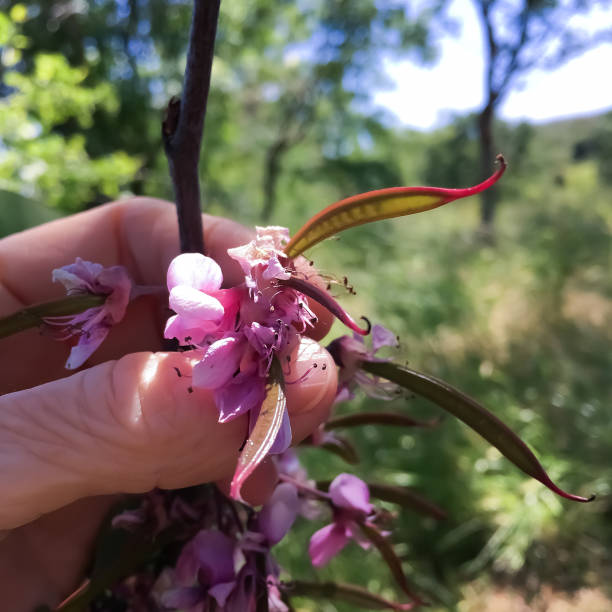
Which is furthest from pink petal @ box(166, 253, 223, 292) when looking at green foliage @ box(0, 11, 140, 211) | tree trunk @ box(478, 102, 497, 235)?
tree trunk @ box(478, 102, 497, 235)

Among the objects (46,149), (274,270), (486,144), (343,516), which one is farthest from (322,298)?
(486,144)

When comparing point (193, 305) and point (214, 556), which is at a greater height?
point (193, 305)

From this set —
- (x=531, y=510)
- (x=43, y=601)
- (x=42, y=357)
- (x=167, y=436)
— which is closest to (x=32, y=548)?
(x=43, y=601)

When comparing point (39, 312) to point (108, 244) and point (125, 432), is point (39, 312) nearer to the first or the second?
point (125, 432)

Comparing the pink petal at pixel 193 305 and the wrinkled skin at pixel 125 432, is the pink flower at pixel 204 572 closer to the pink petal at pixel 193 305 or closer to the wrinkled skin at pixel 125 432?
the wrinkled skin at pixel 125 432

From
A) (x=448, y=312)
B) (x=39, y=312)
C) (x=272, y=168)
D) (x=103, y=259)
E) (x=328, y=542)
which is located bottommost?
(x=272, y=168)

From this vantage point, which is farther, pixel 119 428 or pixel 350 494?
pixel 350 494
